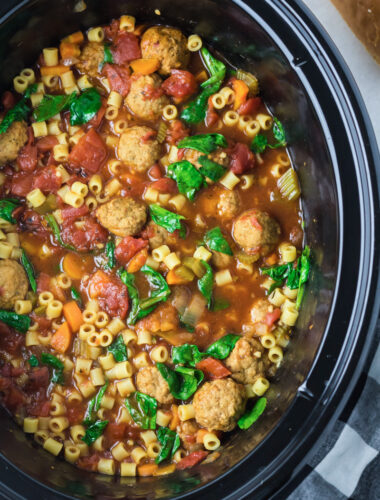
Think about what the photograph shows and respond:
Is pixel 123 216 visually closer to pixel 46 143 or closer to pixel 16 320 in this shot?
pixel 46 143

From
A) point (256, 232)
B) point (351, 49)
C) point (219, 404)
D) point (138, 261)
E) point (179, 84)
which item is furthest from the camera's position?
point (351, 49)

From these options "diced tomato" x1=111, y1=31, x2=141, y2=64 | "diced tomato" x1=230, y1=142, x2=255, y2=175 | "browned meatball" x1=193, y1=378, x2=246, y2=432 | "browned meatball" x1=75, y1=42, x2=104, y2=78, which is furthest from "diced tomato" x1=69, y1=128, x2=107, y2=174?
"browned meatball" x1=193, y1=378, x2=246, y2=432

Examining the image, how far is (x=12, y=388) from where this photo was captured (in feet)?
16.5

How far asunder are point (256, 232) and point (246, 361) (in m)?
0.89

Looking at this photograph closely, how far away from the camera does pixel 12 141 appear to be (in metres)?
5.09

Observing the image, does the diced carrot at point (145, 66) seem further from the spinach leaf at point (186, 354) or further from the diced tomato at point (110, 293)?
the spinach leaf at point (186, 354)

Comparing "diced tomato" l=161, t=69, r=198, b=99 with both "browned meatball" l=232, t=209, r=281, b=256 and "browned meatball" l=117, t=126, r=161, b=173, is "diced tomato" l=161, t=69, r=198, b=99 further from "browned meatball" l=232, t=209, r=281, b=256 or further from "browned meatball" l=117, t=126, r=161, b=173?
"browned meatball" l=232, t=209, r=281, b=256

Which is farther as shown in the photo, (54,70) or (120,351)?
(54,70)

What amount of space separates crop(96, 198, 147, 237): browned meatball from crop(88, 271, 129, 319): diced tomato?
0.33 m

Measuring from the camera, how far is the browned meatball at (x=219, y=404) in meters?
4.89

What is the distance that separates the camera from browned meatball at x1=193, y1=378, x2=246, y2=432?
192 inches

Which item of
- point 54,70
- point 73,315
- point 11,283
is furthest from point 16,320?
point 54,70

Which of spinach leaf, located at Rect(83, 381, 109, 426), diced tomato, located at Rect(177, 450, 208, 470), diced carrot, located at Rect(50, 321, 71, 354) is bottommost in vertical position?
diced tomato, located at Rect(177, 450, 208, 470)

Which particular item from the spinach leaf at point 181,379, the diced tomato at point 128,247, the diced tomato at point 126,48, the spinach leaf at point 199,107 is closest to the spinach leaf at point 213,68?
the spinach leaf at point 199,107
